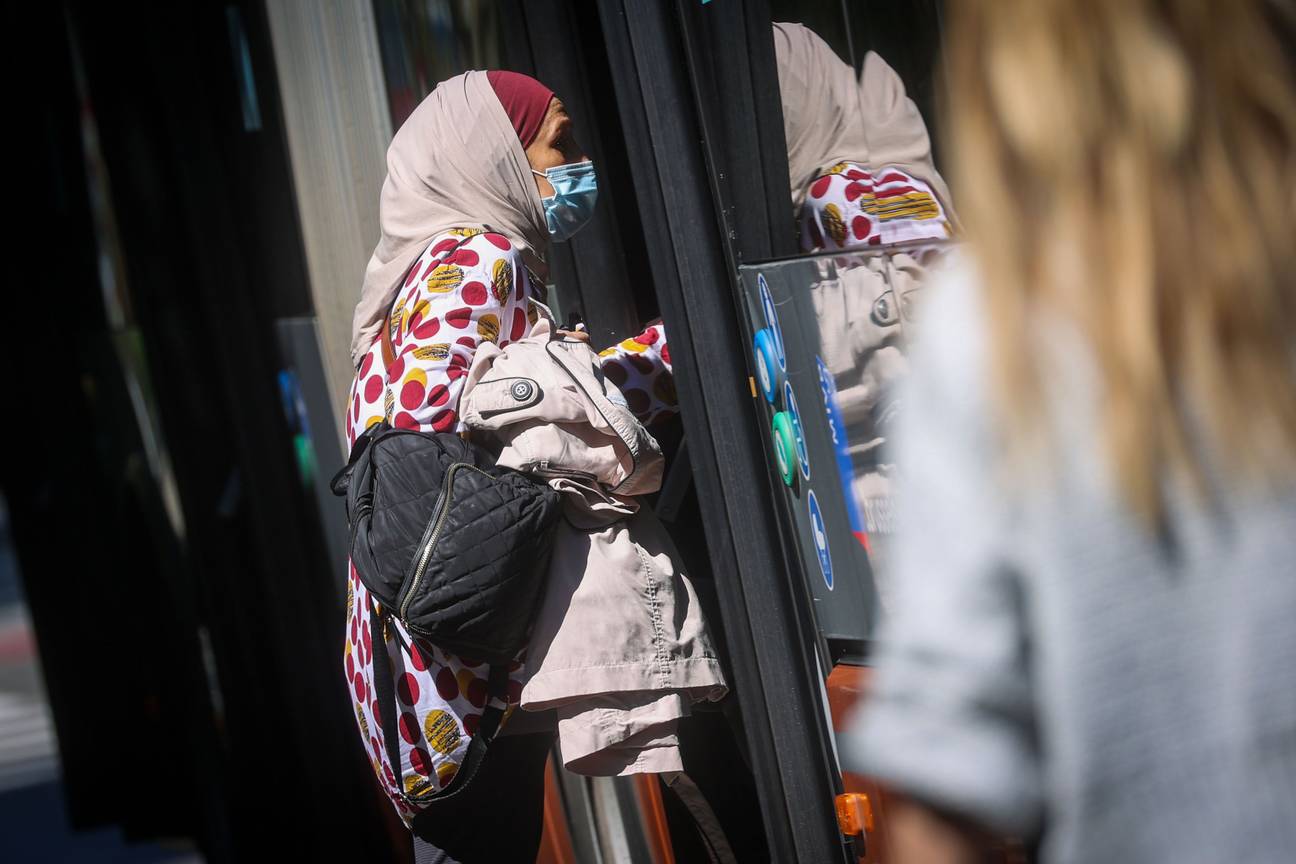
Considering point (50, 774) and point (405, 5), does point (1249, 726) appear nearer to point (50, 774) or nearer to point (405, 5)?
point (405, 5)

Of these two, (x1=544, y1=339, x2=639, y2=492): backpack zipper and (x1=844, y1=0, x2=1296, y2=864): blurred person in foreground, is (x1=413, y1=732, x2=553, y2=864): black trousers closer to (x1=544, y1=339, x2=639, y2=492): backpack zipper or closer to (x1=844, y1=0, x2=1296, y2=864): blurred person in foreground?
(x1=544, y1=339, x2=639, y2=492): backpack zipper

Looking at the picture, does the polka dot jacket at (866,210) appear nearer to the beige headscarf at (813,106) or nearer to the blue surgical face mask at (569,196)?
the beige headscarf at (813,106)

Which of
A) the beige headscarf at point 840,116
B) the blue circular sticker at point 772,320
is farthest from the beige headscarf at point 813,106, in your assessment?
the blue circular sticker at point 772,320

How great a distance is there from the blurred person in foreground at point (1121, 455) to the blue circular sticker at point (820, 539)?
112 cm

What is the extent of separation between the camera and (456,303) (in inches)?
85.1

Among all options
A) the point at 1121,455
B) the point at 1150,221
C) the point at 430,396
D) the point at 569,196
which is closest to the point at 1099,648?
the point at 1121,455

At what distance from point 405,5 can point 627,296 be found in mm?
777

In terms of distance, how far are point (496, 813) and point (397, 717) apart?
0.29m

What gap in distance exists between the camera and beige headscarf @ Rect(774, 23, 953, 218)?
Result: 1.54 metres

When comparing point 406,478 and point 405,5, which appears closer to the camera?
point 406,478

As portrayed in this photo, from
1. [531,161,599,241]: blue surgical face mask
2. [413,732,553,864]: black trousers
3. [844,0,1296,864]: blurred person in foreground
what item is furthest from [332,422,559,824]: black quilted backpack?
[844,0,1296,864]: blurred person in foreground

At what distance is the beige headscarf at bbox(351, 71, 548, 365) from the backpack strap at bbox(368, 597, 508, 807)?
54 cm

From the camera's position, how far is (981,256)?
0.88 metres

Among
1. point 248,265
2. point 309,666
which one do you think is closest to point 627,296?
point 248,265
